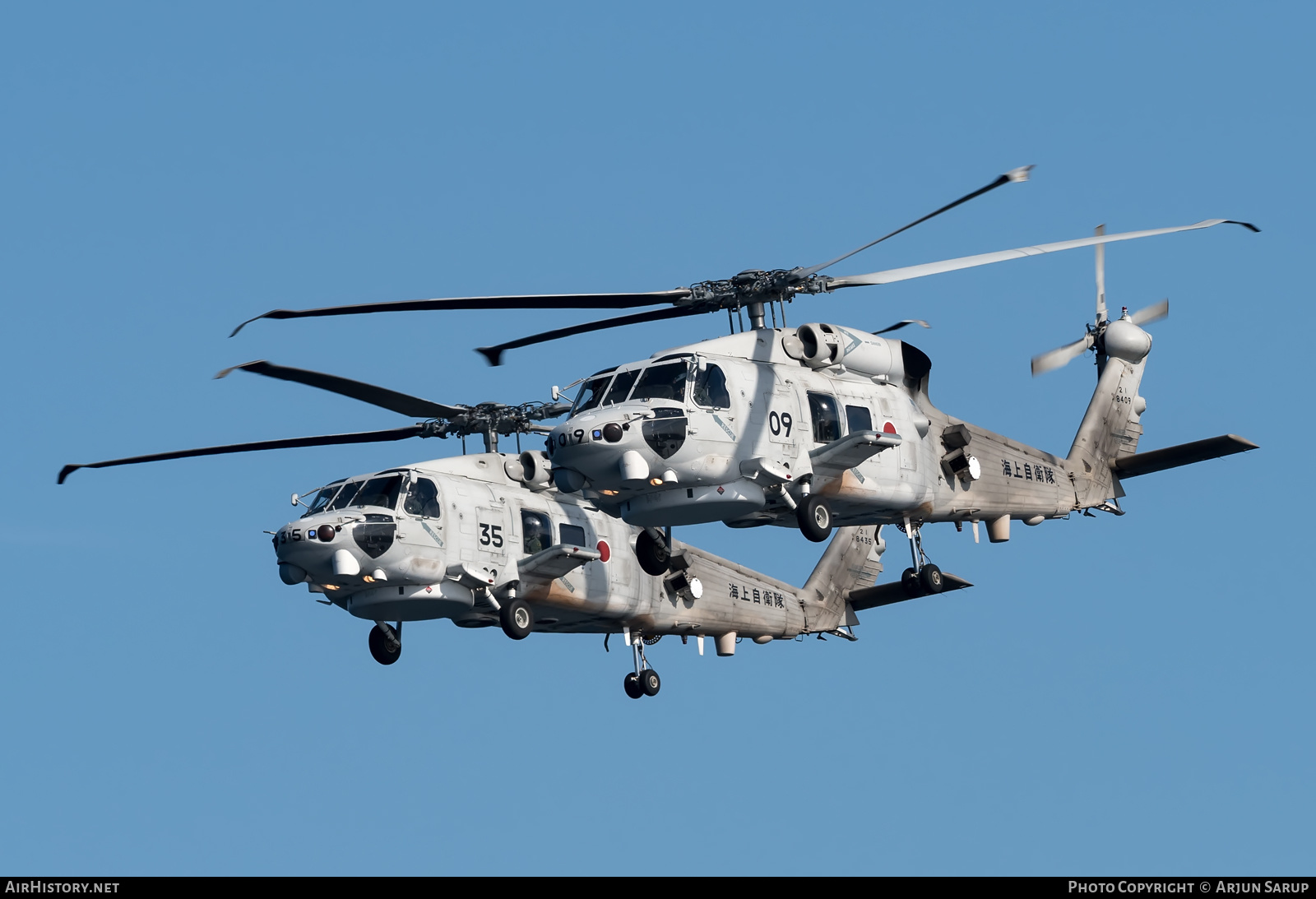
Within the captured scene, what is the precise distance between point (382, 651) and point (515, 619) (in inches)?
134

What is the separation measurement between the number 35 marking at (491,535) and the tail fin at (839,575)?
10.3m

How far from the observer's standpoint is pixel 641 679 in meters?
50.0

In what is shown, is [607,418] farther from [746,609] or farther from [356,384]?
[746,609]

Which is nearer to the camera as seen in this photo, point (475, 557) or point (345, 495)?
point (345, 495)

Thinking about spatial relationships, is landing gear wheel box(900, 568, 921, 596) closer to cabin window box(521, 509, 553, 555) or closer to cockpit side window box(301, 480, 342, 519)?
cabin window box(521, 509, 553, 555)

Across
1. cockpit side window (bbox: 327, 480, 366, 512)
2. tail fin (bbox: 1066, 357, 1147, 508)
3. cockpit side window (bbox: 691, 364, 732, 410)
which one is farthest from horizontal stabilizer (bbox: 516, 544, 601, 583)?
tail fin (bbox: 1066, 357, 1147, 508)

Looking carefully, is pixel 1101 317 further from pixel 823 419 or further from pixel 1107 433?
pixel 823 419

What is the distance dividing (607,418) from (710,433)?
77.5 inches

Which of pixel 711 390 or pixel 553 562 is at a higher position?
pixel 711 390

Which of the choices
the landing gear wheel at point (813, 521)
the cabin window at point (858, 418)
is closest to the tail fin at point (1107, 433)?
the cabin window at point (858, 418)
